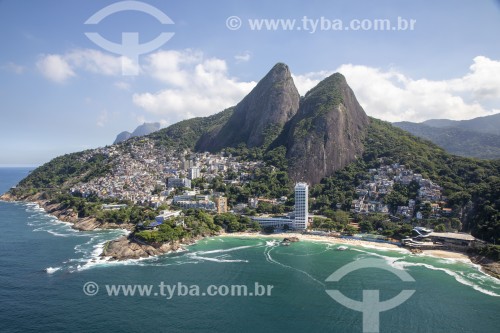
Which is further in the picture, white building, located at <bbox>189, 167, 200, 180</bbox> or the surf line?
white building, located at <bbox>189, 167, 200, 180</bbox>

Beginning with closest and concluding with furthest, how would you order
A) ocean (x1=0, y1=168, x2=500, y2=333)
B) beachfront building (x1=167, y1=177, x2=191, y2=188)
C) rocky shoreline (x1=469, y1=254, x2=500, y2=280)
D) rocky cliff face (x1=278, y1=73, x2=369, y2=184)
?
ocean (x1=0, y1=168, x2=500, y2=333) < rocky shoreline (x1=469, y1=254, x2=500, y2=280) < rocky cliff face (x1=278, y1=73, x2=369, y2=184) < beachfront building (x1=167, y1=177, x2=191, y2=188)

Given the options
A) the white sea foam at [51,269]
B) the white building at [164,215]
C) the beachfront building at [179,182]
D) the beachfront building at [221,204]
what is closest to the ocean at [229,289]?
the white sea foam at [51,269]

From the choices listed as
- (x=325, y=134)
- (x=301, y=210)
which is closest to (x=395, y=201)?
(x=301, y=210)

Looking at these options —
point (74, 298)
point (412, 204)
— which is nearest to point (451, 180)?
point (412, 204)

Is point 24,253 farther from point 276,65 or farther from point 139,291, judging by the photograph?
point 276,65

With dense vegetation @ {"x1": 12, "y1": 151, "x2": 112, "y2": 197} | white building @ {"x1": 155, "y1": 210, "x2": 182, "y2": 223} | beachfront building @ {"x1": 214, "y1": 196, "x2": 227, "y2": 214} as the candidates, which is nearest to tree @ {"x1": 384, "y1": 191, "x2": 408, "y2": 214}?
beachfront building @ {"x1": 214, "y1": 196, "x2": 227, "y2": 214}

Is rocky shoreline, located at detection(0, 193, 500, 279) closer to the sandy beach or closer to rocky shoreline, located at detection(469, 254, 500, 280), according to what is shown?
rocky shoreline, located at detection(469, 254, 500, 280)

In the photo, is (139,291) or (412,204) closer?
(139,291)
